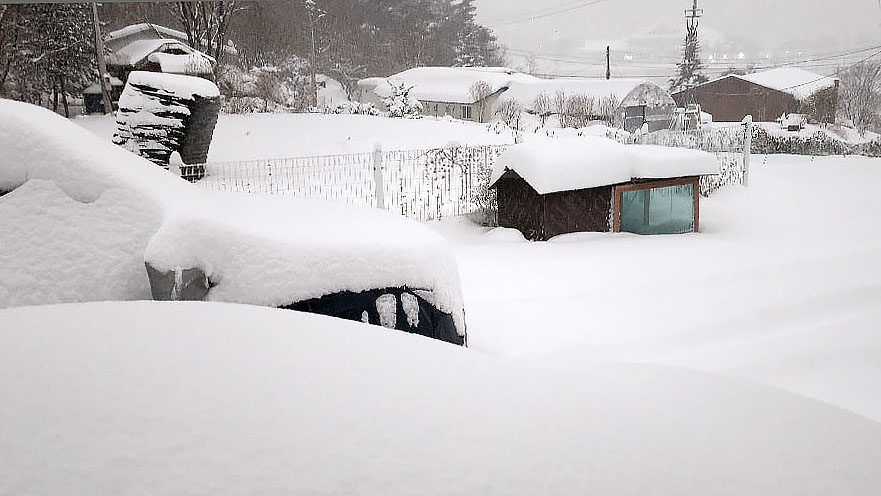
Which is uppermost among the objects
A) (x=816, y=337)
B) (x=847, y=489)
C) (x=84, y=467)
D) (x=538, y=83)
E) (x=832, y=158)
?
(x=538, y=83)

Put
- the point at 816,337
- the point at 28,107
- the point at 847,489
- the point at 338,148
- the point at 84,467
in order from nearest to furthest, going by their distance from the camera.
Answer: the point at 84,467 < the point at 847,489 < the point at 28,107 < the point at 816,337 < the point at 338,148

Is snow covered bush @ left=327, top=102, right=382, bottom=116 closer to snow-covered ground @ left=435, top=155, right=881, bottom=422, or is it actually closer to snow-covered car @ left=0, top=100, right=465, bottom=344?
snow-covered ground @ left=435, top=155, right=881, bottom=422

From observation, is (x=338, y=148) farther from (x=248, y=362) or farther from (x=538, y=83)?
(x=248, y=362)

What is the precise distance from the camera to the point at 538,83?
9.38 meters

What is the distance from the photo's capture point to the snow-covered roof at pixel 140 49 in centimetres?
806

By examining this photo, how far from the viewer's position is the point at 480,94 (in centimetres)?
918

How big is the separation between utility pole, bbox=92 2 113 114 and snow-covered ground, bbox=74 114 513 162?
32 centimetres

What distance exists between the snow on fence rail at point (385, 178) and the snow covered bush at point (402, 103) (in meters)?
2.21

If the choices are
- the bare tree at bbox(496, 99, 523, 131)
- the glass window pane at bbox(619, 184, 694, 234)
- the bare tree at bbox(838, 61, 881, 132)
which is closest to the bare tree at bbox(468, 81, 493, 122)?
the bare tree at bbox(496, 99, 523, 131)

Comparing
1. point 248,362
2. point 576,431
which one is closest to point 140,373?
point 248,362

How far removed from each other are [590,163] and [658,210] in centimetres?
86

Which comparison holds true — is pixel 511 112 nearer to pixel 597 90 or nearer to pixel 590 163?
pixel 597 90

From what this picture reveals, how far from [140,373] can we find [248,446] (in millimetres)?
288

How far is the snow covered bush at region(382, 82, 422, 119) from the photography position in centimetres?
885
